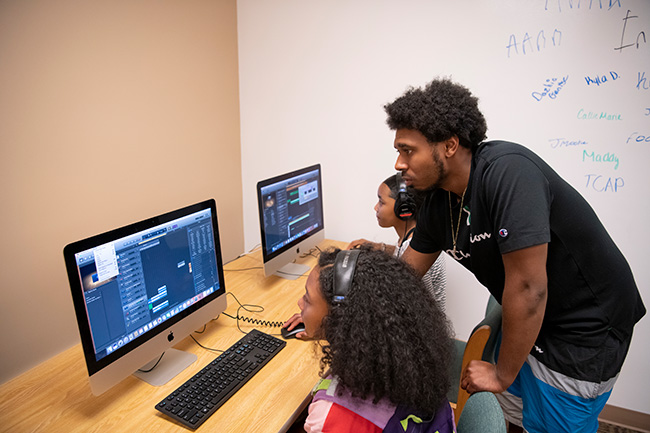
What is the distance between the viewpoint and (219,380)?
1.30 meters

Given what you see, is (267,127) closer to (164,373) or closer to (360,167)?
(360,167)

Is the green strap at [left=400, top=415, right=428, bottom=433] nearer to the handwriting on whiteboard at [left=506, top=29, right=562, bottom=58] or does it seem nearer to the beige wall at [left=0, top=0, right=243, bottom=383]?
the beige wall at [left=0, top=0, right=243, bottom=383]

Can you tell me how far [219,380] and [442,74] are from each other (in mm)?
1848

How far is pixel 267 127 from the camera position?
2.68m

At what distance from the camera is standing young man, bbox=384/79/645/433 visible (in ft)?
3.71

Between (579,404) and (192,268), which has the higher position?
(192,268)

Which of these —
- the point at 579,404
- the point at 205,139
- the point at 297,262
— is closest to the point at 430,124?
the point at 579,404

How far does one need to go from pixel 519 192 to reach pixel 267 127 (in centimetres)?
190

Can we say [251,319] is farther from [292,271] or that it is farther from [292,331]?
[292,271]

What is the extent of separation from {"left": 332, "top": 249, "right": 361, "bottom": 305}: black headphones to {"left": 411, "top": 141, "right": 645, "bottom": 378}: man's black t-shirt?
447mm

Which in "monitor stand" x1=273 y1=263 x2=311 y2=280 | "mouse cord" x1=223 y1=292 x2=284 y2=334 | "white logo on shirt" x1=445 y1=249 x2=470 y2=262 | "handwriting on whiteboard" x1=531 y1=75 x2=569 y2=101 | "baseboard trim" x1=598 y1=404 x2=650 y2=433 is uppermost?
"handwriting on whiteboard" x1=531 y1=75 x2=569 y2=101

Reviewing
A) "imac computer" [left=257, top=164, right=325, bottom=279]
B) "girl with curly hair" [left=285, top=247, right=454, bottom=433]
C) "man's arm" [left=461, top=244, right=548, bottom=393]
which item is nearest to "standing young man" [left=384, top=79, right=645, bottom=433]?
"man's arm" [left=461, top=244, right=548, bottom=393]

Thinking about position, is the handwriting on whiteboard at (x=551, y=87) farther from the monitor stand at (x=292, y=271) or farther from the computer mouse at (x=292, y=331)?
the computer mouse at (x=292, y=331)

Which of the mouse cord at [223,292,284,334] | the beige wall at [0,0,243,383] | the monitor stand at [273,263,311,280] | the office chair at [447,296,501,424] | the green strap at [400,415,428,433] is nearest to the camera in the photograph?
the green strap at [400,415,428,433]
